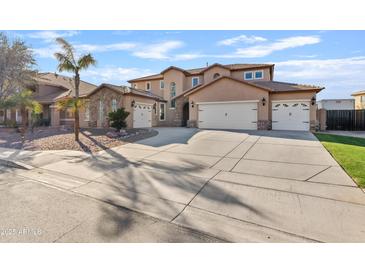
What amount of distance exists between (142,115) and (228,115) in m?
7.75

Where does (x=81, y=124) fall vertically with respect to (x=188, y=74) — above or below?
below

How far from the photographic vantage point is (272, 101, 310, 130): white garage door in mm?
17038

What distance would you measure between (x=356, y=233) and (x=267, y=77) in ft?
71.6

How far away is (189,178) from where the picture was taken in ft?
20.1

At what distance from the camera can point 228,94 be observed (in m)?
18.5

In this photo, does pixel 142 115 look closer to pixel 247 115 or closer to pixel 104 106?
pixel 104 106

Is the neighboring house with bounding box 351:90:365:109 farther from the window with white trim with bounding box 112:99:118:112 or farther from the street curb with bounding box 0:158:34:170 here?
the street curb with bounding box 0:158:34:170

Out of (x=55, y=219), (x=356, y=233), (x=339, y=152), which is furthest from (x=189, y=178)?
(x=339, y=152)

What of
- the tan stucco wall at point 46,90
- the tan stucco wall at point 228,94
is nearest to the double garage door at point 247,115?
the tan stucco wall at point 228,94

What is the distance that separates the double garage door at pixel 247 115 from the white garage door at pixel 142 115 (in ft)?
17.0

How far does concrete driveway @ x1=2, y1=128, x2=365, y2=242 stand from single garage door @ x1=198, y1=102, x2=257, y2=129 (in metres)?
8.63

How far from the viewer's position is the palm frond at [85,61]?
40.0 feet
